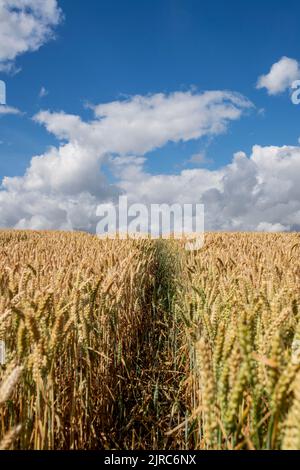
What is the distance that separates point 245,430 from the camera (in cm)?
153

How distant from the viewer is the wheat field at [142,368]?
1.05m

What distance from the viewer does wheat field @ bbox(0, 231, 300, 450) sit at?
1.05 m

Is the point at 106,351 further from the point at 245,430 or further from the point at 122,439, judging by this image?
the point at 245,430

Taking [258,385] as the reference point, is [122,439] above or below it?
below

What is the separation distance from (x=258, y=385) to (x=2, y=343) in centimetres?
109

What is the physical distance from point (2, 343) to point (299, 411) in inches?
49.4

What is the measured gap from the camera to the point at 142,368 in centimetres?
348
